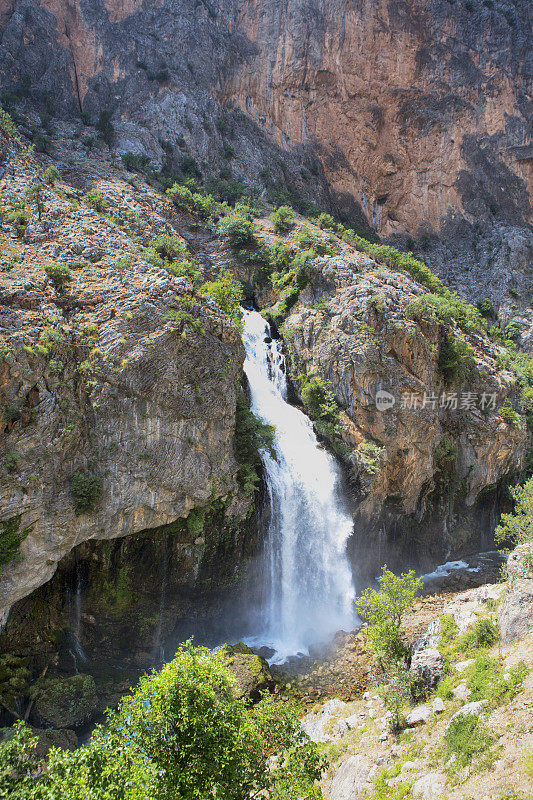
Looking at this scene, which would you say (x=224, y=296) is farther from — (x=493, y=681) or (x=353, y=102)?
(x=353, y=102)

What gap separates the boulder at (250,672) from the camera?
50.4 feet

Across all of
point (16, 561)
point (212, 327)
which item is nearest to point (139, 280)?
point (212, 327)

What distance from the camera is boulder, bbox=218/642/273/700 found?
1536 centimetres

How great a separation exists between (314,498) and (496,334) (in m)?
28.8

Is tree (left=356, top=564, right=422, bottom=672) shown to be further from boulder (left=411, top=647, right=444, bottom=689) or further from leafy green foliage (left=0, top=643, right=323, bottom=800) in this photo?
leafy green foliage (left=0, top=643, right=323, bottom=800)

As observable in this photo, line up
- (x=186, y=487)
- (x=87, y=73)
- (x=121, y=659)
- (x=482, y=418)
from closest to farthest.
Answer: (x=121, y=659), (x=186, y=487), (x=482, y=418), (x=87, y=73)

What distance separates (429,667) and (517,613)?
3031 millimetres

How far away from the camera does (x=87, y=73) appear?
40281 mm

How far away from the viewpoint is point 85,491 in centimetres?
1595

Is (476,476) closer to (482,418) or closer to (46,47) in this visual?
(482,418)

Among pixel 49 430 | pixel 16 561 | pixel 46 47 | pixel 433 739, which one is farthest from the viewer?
pixel 46 47

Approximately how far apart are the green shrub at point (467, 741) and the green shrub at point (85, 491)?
12.3 metres

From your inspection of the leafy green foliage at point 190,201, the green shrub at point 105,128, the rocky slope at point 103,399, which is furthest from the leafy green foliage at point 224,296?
the green shrub at point 105,128

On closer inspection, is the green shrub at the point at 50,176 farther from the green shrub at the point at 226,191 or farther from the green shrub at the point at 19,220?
the green shrub at the point at 226,191
